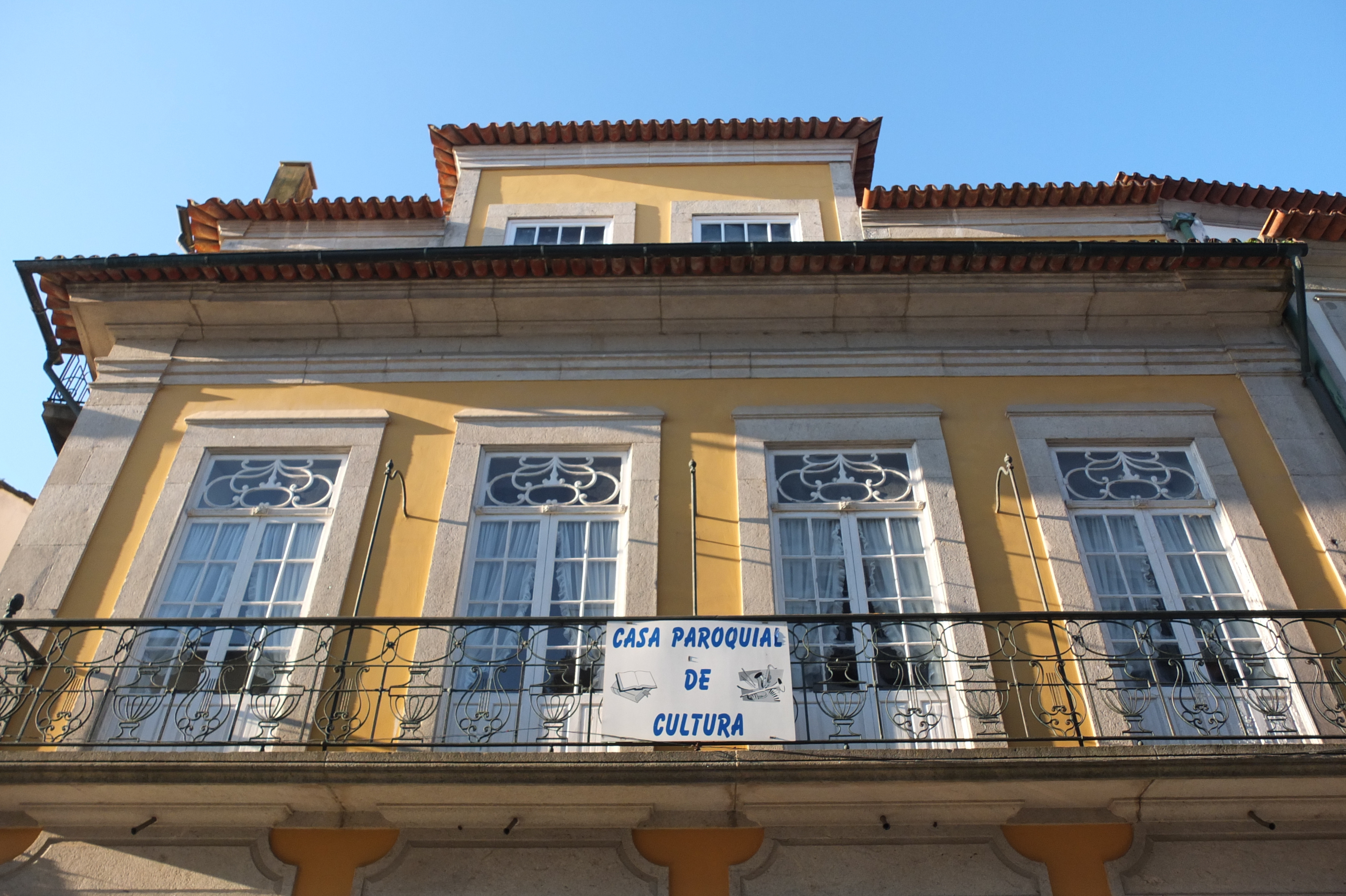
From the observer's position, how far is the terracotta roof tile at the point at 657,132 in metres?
9.69

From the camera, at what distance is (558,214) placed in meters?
9.21

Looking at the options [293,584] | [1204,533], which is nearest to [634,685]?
[293,584]

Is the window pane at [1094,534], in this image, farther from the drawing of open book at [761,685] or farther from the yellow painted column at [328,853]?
the yellow painted column at [328,853]

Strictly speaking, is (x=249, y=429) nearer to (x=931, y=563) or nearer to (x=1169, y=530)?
(x=931, y=563)

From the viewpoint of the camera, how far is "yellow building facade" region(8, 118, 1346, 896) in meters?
5.14

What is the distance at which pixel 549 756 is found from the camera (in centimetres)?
497

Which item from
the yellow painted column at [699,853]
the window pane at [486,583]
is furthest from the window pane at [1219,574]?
the window pane at [486,583]

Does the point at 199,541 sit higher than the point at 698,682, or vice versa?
the point at 199,541

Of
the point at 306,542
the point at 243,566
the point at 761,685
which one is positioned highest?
the point at 306,542

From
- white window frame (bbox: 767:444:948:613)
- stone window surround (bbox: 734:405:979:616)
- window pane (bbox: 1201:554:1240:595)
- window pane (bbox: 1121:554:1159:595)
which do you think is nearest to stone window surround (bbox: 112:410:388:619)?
stone window surround (bbox: 734:405:979:616)

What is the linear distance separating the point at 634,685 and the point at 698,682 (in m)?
0.33

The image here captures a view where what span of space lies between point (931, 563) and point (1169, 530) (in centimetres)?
162

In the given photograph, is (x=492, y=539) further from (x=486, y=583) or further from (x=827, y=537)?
(x=827, y=537)

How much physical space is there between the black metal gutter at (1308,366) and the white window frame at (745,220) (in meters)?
3.87
